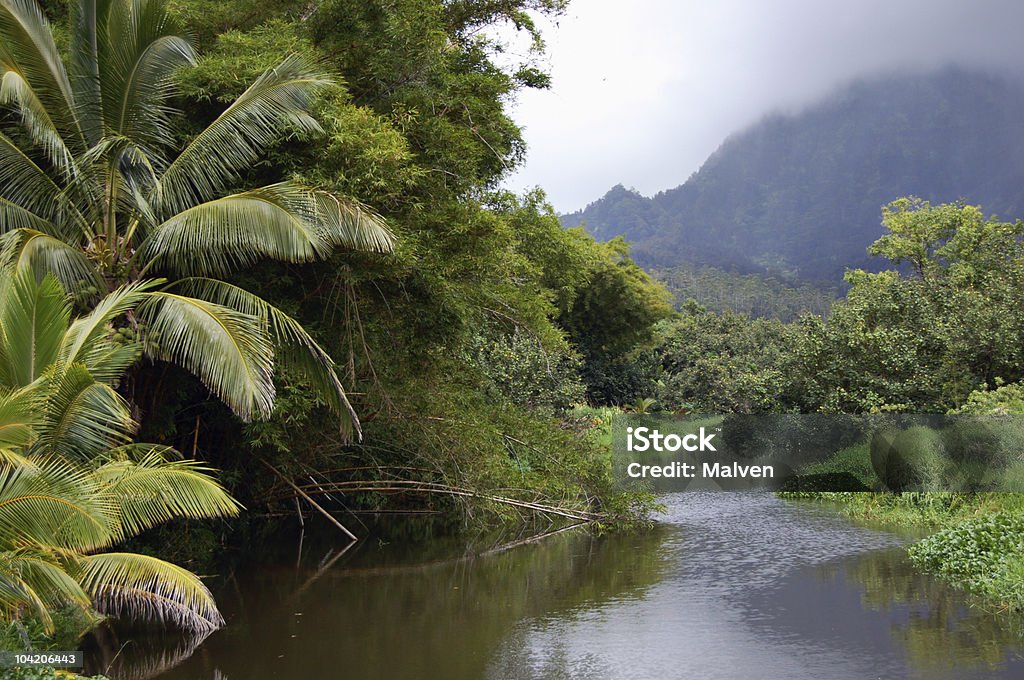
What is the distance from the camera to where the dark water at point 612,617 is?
7.87 m

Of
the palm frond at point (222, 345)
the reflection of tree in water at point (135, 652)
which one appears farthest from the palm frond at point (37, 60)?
the reflection of tree in water at point (135, 652)

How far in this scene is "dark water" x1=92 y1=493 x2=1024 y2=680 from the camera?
7.87 metres

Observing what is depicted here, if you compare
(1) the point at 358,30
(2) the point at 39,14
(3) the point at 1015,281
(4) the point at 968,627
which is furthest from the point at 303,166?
(3) the point at 1015,281

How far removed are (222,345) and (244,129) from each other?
2.84 m

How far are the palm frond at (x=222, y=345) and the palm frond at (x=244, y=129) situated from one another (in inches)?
67.3

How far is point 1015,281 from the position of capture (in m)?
18.0

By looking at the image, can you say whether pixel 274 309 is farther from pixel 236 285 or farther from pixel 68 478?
pixel 68 478

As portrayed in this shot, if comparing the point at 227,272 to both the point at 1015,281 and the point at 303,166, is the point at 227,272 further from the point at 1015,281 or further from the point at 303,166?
the point at 1015,281

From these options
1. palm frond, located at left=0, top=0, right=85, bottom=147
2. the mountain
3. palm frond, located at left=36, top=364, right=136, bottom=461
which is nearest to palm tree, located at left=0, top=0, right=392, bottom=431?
palm frond, located at left=0, top=0, right=85, bottom=147

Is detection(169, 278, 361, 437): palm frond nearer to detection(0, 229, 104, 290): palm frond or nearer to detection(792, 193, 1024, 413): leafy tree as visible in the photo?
detection(0, 229, 104, 290): palm frond

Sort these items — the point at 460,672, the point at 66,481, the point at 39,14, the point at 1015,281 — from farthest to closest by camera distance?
the point at 1015,281, the point at 39,14, the point at 460,672, the point at 66,481

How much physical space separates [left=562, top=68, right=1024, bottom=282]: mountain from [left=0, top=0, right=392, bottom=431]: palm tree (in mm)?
102160

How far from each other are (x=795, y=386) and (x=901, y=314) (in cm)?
259

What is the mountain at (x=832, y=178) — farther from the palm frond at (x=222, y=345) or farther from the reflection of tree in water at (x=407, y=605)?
the palm frond at (x=222, y=345)
